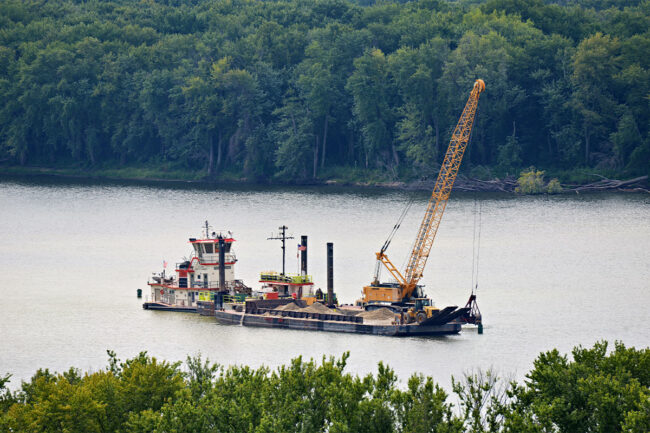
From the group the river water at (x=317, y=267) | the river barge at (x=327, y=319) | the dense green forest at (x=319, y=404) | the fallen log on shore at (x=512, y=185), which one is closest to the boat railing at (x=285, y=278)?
the river barge at (x=327, y=319)

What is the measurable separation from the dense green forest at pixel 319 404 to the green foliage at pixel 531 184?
113 m

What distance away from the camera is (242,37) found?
199 meters

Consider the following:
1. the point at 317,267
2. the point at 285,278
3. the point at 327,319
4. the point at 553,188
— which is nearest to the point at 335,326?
the point at 327,319

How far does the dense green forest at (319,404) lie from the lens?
47438 millimetres

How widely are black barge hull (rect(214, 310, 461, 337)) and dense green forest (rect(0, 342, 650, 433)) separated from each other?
97.6 ft

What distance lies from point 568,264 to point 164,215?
51.3 metres

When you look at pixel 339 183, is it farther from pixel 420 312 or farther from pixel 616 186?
pixel 420 312

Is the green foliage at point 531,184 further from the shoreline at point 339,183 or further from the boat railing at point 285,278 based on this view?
the boat railing at point 285,278

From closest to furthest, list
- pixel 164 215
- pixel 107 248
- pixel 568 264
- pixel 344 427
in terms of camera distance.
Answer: pixel 344 427, pixel 568 264, pixel 107 248, pixel 164 215

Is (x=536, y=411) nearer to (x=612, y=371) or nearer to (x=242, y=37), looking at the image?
(x=612, y=371)

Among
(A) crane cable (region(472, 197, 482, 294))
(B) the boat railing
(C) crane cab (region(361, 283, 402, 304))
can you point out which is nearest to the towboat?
(B) the boat railing

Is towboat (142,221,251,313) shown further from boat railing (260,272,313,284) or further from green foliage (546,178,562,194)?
green foliage (546,178,562,194)

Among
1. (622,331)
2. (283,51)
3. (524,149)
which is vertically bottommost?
(622,331)

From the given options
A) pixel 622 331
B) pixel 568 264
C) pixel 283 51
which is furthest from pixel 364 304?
pixel 283 51
